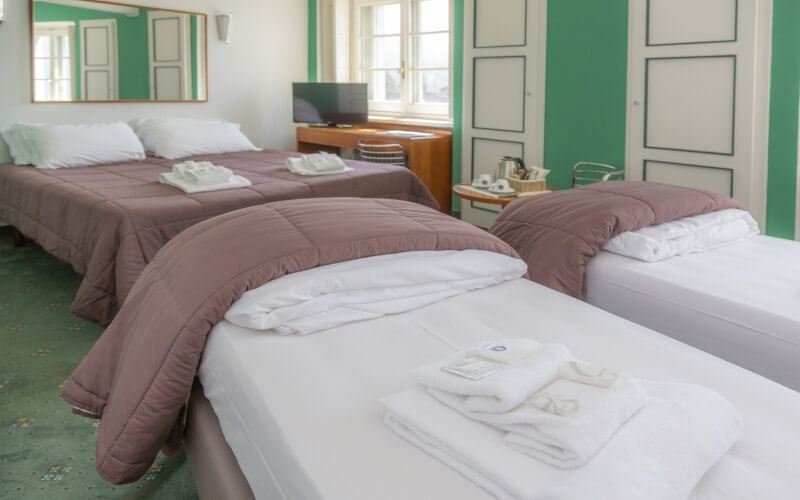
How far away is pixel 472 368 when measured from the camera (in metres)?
1.17

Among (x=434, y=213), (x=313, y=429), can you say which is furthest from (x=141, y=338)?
(x=434, y=213)

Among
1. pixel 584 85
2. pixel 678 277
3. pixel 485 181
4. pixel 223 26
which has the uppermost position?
pixel 223 26

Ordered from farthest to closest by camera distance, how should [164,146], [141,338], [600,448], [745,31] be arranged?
[164,146], [745,31], [141,338], [600,448]

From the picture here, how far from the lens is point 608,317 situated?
165cm

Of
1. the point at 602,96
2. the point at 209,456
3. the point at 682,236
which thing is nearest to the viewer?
the point at 209,456

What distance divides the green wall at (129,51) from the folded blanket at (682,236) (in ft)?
14.3

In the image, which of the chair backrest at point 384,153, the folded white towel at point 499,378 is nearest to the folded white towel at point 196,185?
the chair backrest at point 384,153

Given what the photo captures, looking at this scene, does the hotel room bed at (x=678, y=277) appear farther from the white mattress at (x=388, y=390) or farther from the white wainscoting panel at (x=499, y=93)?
the white wainscoting panel at (x=499, y=93)

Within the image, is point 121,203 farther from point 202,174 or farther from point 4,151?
point 4,151

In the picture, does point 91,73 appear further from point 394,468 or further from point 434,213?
point 394,468

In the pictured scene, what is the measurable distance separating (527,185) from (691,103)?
3.24 ft

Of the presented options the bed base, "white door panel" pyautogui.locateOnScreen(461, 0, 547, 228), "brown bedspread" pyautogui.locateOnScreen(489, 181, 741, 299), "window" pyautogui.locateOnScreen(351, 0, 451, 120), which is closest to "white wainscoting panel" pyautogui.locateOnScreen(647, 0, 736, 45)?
"white door panel" pyautogui.locateOnScreen(461, 0, 547, 228)

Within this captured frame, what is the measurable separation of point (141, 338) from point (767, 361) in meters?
1.54

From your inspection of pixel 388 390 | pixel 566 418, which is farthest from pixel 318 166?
pixel 566 418
